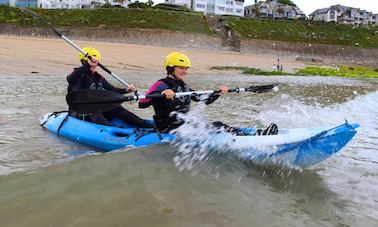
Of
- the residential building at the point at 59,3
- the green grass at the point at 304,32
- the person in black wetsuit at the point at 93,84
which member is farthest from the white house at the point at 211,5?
the person in black wetsuit at the point at 93,84

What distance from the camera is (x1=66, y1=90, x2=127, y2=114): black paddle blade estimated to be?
235 inches

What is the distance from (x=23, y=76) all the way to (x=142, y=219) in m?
13.7

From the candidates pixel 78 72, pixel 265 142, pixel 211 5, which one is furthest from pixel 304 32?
pixel 265 142

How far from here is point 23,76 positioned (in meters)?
16.0

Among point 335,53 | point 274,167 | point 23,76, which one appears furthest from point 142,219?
point 335,53

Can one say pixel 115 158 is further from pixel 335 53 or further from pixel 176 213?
pixel 335 53

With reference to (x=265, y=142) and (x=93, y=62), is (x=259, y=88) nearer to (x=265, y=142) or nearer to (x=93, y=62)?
(x=265, y=142)

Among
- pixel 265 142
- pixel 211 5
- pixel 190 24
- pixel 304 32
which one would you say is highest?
pixel 211 5

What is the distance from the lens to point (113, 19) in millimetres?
50594

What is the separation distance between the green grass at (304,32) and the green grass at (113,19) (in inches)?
226

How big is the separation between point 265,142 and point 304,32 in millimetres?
57716

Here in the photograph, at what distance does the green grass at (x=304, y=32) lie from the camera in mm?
55500

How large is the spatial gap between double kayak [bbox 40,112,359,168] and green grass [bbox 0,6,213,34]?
4316 cm

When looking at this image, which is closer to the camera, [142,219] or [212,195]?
[142,219]
